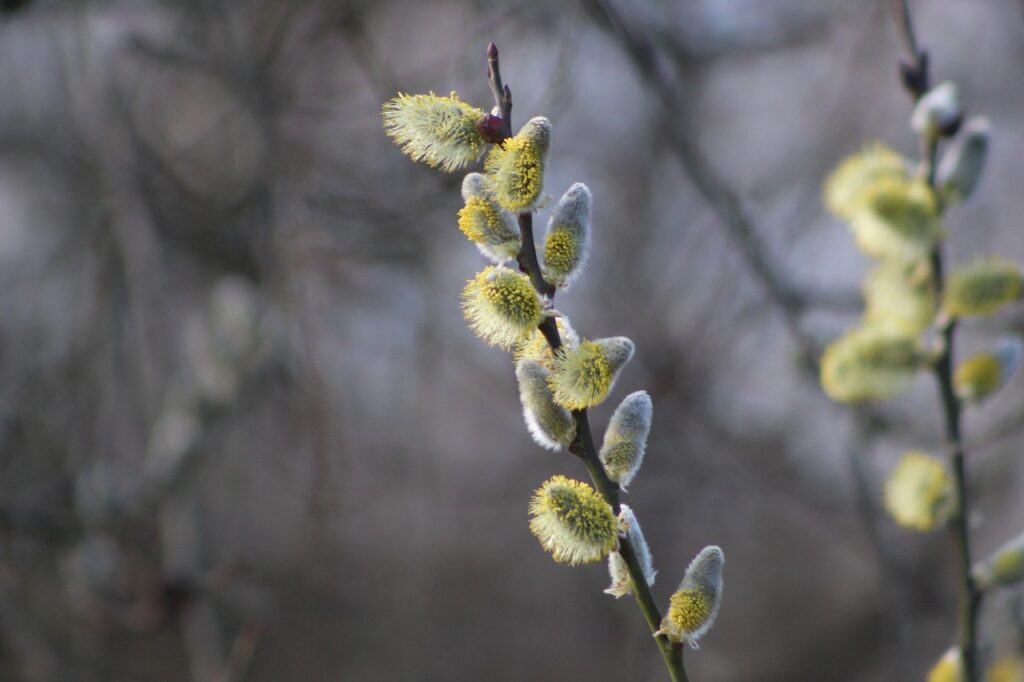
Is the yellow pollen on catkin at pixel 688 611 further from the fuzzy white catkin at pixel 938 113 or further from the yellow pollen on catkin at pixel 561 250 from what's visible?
the fuzzy white catkin at pixel 938 113

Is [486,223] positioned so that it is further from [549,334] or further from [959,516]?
[959,516]

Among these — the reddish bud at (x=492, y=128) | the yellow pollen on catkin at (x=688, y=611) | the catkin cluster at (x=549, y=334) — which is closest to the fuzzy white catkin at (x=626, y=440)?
the catkin cluster at (x=549, y=334)

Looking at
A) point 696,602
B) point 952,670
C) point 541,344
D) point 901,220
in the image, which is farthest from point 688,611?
point 901,220

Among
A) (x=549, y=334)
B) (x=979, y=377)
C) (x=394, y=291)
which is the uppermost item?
(x=394, y=291)

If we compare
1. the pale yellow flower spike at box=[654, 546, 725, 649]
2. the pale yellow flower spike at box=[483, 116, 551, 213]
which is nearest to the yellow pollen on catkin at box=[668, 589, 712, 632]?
the pale yellow flower spike at box=[654, 546, 725, 649]

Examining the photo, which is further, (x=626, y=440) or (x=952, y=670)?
(x=952, y=670)

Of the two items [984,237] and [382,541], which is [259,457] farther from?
[984,237]
